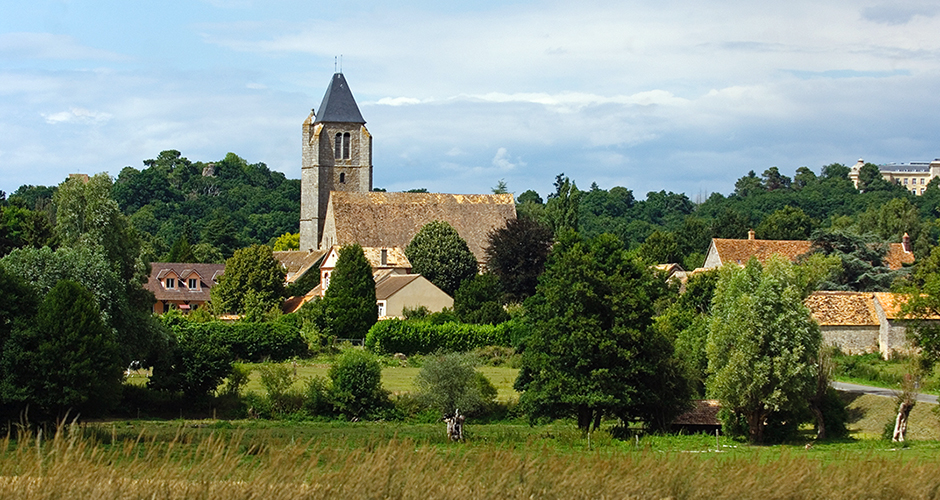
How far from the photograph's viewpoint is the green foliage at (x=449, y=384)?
106ft

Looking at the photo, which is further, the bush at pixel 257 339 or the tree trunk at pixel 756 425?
the bush at pixel 257 339

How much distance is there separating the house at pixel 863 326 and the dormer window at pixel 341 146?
2093 inches

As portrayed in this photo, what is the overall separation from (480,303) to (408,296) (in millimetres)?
5949

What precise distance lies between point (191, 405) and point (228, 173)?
133 m

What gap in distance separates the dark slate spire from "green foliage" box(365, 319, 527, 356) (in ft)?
143

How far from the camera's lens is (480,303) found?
187 feet

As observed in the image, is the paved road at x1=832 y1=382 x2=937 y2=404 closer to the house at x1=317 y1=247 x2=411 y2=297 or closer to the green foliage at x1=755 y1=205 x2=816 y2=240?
the house at x1=317 y1=247 x2=411 y2=297

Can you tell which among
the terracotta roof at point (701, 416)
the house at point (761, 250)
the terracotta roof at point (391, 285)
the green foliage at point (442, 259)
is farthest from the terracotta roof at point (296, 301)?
the terracotta roof at point (701, 416)

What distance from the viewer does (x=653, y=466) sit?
45.1 ft

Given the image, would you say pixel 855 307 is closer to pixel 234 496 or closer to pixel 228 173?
pixel 234 496

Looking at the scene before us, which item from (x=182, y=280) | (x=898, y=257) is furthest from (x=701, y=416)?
(x=182, y=280)

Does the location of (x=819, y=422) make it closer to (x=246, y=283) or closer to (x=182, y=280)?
(x=246, y=283)

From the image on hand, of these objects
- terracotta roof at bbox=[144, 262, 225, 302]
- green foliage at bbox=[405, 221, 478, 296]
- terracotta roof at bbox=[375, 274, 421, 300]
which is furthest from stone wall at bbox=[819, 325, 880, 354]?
terracotta roof at bbox=[144, 262, 225, 302]

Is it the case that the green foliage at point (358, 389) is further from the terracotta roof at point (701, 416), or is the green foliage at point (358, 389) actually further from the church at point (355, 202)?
the church at point (355, 202)
